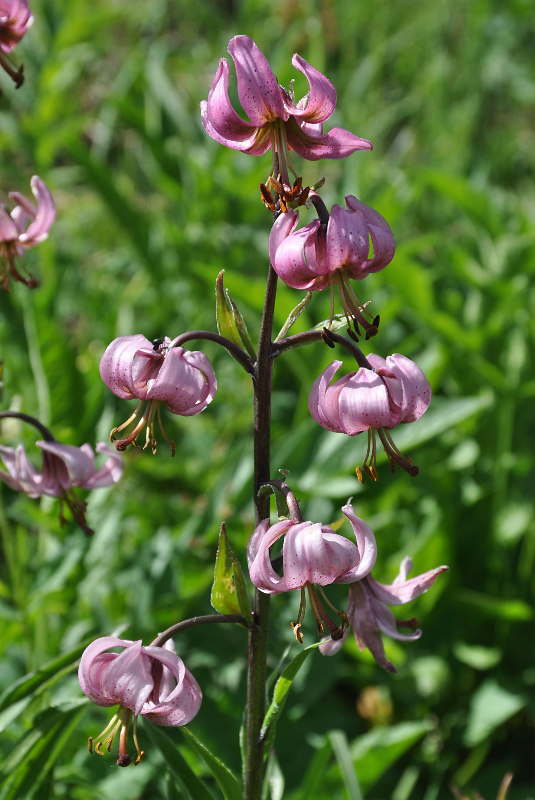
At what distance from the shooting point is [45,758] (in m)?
1.25

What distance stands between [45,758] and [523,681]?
1393 mm

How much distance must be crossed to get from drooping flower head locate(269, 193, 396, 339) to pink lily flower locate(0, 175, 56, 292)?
21.5 inches

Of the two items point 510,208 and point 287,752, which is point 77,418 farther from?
point 510,208

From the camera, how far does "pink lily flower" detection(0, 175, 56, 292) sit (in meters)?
1.31

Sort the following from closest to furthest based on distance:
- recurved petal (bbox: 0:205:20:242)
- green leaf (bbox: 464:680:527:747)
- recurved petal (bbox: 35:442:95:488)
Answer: recurved petal (bbox: 35:442:95:488), recurved petal (bbox: 0:205:20:242), green leaf (bbox: 464:680:527:747)

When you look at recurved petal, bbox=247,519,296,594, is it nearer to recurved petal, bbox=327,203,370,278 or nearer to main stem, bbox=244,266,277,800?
main stem, bbox=244,266,277,800

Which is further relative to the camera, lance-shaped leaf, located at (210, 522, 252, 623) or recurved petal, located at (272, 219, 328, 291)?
lance-shaped leaf, located at (210, 522, 252, 623)

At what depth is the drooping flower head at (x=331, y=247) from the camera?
0.88m

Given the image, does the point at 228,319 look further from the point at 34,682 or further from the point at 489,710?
the point at 489,710

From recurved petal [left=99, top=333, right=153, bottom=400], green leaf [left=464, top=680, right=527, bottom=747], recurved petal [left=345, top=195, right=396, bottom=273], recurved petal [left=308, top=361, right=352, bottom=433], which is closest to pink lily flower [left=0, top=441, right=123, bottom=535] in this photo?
recurved petal [left=99, top=333, right=153, bottom=400]

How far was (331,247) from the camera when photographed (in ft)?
2.92

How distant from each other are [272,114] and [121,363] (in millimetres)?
318

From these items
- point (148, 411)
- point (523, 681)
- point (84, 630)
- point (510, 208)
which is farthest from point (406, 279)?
point (148, 411)

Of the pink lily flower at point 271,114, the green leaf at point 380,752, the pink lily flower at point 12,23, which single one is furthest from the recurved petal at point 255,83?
the green leaf at point 380,752
